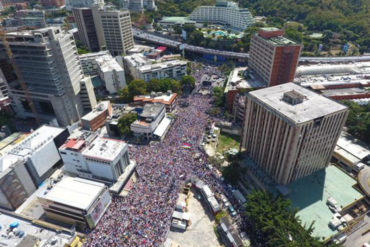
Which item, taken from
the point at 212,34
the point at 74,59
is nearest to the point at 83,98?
the point at 74,59

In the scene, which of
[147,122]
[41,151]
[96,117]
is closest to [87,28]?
[96,117]

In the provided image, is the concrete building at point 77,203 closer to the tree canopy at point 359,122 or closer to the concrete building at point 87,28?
the tree canopy at point 359,122

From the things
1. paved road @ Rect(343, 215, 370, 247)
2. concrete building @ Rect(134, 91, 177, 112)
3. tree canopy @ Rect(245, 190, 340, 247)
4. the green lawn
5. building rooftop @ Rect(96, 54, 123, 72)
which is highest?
building rooftop @ Rect(96, 54, 123, 72)

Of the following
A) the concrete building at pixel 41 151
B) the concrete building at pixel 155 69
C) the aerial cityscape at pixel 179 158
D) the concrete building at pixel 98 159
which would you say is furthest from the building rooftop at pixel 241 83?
the concrete building at pixel 41 151

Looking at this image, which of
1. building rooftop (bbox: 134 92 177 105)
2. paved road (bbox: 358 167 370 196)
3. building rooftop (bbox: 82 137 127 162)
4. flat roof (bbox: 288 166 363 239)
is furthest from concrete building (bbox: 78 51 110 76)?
paved road (bbox: 358 167 370 196)

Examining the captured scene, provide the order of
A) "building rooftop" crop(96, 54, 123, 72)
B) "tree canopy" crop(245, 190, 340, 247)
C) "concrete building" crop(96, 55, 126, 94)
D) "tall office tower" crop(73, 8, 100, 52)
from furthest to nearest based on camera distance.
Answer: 1. "tall office tower" crop(73, 8, 100, 52)
2. "building rooftop" crop(96, 54, 123, 72)
3. "concrete building" crop(96, 55, 126, 94)
4. "tree canopy" crop(245, 190, 340, 247)

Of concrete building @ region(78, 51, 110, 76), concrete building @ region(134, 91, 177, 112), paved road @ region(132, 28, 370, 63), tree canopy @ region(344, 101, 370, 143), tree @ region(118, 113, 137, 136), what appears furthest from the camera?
paved road @ region(132, 28, 370, 63)

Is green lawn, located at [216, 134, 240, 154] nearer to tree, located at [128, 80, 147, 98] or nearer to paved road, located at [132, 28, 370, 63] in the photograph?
tree, located at [128, 80, 147, 98]
